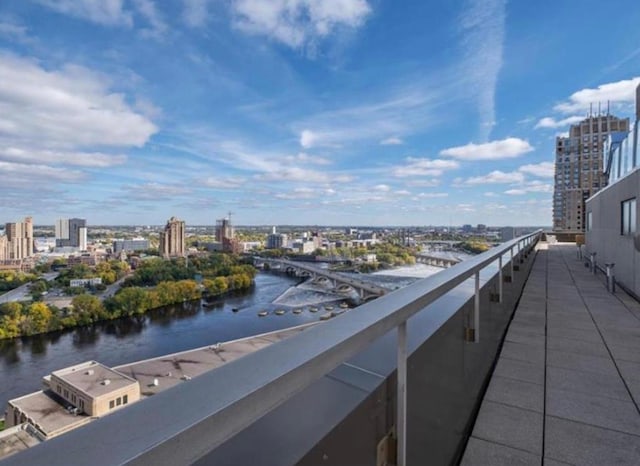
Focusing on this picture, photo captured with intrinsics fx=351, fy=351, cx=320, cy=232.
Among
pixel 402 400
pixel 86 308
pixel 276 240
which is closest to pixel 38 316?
pixel 86 308

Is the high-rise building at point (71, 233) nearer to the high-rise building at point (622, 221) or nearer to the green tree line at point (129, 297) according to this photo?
A: the green tree line at point (129, 297)

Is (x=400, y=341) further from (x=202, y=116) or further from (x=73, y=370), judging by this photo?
(x=202, y=116)

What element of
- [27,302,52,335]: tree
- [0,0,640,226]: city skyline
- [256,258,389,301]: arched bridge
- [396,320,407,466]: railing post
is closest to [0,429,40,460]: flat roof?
[396,320,407,466]: railing post

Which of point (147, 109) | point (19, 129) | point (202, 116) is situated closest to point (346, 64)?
point (202, 116)

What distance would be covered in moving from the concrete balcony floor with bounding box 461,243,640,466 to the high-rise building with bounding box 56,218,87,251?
1146cm

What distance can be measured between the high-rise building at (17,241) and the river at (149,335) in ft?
5.87

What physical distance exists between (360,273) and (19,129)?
11.8 m

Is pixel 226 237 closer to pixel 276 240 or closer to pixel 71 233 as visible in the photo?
pixel 276 240

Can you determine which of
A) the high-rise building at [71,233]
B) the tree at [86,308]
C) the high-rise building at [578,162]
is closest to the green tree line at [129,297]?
the tree at [86,308]

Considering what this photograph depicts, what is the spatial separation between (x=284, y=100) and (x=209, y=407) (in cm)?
2548

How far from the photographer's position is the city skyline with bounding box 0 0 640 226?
8906mm

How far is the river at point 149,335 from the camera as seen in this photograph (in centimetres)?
713

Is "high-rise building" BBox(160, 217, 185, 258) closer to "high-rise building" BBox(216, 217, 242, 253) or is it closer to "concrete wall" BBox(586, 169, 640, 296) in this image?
"high-rise building" BBox(216, 217, 242, 253)

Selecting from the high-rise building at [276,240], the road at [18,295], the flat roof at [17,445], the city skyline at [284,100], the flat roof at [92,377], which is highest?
the city skyline at [284,100]
